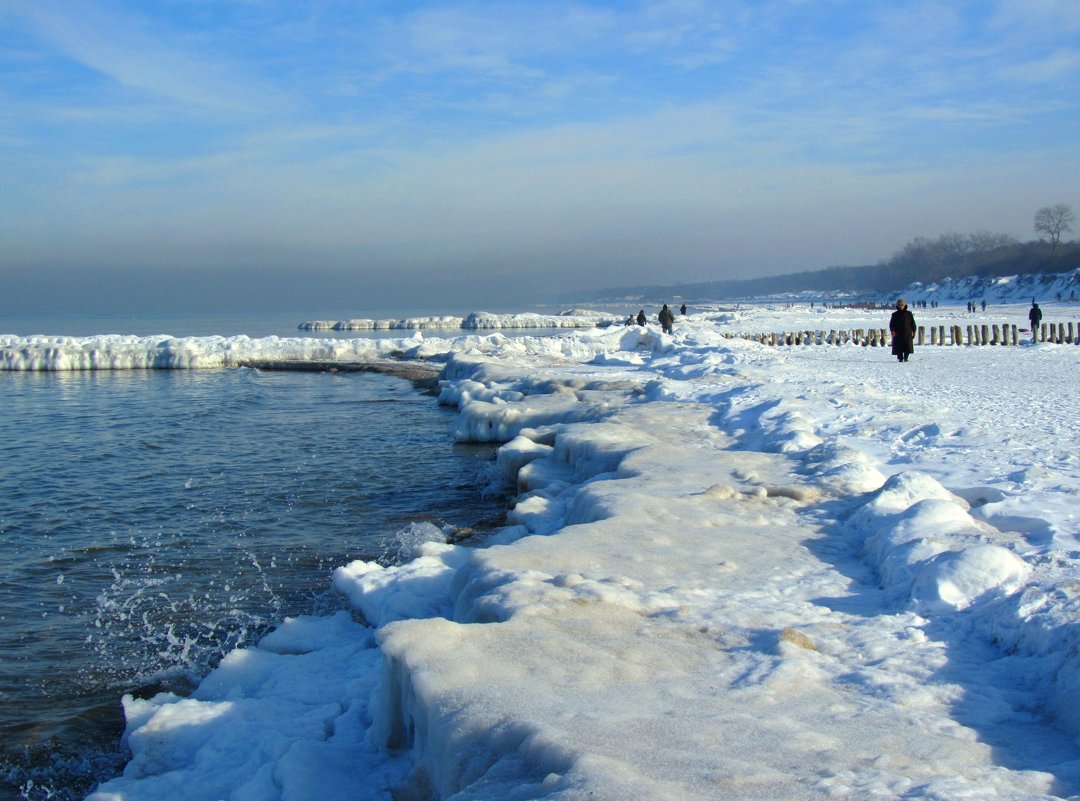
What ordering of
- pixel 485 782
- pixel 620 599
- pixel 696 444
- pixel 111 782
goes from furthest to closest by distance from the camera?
pixel 696 444 → pixel 620 599 → pixel 111 782 → pixel 485 782

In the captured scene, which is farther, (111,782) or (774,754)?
(111,782)

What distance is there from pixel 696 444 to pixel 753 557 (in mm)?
5696

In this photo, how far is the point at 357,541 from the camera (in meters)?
11.2

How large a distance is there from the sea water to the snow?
80cm

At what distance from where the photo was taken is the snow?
12.5 feet

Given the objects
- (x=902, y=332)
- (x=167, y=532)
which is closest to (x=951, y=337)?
(x=902, y=332)

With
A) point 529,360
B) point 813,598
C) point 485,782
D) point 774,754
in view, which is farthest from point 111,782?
point 529,360

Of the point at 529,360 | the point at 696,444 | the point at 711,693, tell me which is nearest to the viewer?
the point at 711,693

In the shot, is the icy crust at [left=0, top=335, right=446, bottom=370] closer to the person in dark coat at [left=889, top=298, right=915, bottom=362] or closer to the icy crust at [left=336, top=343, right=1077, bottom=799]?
the person in dark coat at [left=889, top=298, right=915, bottom=362]

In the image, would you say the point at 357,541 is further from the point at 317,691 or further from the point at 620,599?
the point at 620,599

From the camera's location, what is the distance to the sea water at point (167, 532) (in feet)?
22.9

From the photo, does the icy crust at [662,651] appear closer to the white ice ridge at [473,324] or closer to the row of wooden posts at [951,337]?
the row of wooden posts at [951,337]

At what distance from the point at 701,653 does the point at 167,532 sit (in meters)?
8.80

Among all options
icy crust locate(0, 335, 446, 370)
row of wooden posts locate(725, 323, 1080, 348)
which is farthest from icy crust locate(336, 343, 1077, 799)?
icy crust locate(0, 335, 446, 370)
